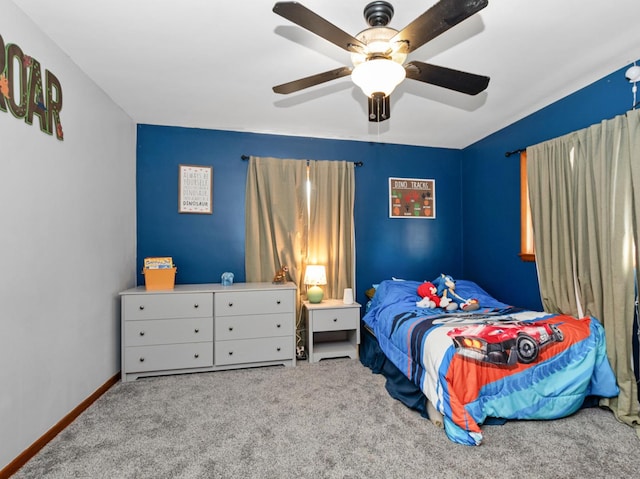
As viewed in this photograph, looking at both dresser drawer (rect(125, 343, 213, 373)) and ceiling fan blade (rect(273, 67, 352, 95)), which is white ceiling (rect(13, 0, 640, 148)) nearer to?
ceiling fan blade (rect(273, 67, 352, 95))

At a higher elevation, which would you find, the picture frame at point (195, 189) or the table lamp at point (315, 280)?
the picture frame at point (195, 189)

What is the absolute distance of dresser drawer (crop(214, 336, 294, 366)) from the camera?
3.00 metres

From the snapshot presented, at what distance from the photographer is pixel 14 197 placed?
1.70 metres

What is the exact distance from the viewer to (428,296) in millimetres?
3109

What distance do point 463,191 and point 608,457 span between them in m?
2.96

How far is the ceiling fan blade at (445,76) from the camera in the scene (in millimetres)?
1554

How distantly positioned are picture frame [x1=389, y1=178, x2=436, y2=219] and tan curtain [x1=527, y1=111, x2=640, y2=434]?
1.25 metres

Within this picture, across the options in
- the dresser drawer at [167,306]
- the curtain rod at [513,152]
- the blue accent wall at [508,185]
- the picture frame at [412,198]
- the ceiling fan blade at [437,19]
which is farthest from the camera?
the picture frame at [412,198]

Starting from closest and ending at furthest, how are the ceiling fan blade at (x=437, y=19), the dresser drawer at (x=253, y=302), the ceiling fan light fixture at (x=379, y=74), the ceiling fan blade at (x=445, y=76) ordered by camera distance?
the ceiling fan blade at (x=437, y=19) < the ceiling fan light fixture at (x=379, y=74) < the ceiling fan blade at (x=445, y=76) < the dresser drawer at (x=253, y=302)

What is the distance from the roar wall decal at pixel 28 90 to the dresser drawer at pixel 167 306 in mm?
1393

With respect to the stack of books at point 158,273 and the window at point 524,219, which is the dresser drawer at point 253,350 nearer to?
the stack of books at point 158,273

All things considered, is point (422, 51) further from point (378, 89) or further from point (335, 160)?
point (335, 160)

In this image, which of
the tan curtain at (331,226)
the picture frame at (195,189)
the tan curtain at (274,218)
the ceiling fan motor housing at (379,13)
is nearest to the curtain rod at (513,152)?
the tan curtain at (331,226)

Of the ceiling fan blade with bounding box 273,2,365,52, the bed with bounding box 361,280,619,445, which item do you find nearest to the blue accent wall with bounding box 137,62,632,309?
the bed with bounding box 361,280,619,445
